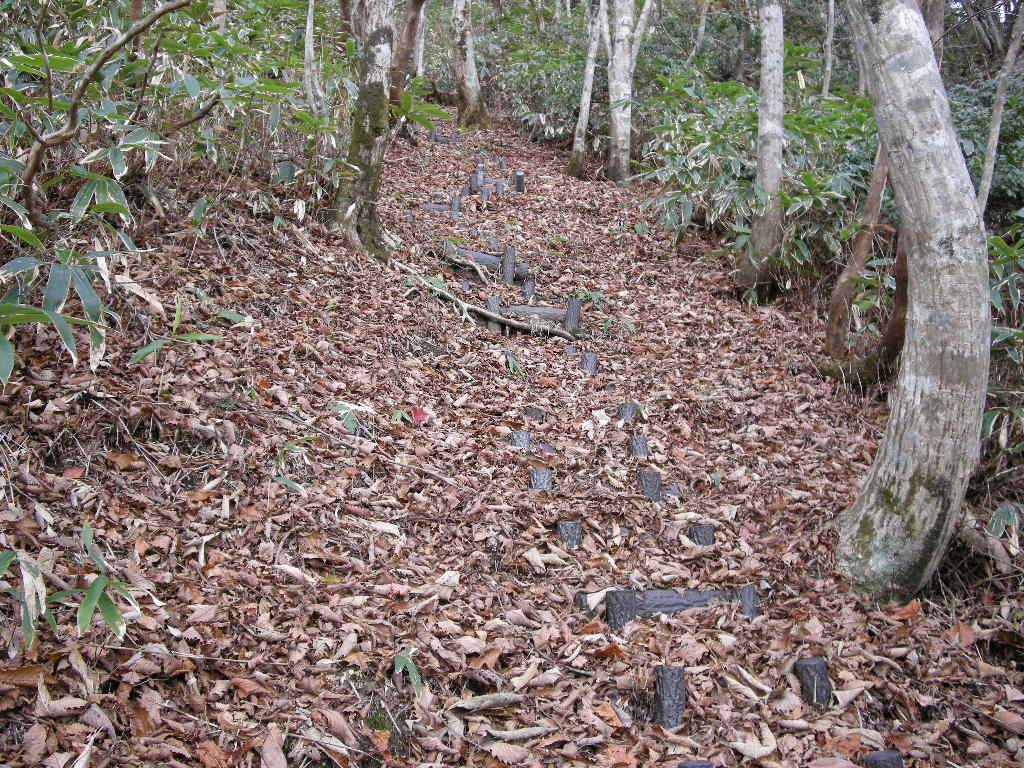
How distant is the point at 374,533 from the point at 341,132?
170 inches

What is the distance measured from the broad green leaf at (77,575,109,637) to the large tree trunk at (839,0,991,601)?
10.8 ft

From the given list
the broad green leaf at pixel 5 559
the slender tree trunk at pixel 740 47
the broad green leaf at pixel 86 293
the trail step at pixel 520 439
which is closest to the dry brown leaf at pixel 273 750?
the broad green leaf at pixel 5 559

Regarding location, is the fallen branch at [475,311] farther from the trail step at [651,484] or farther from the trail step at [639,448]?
the trail step at [651,484]

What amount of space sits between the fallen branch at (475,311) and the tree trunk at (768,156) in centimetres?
198

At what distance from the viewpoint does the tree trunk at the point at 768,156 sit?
6379mm

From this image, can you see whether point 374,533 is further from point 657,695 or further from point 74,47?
point 74,47

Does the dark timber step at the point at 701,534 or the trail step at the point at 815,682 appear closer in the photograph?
the trail step at the point at 815,682

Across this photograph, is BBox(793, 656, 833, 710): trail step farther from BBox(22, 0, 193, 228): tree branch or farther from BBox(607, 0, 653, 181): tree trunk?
BBox(607, 0, 653, 181): tree trunk

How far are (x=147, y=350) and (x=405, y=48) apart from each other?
406 centimetres

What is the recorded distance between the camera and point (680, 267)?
7.60 m

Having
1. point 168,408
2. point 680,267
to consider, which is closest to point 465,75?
point 680,267

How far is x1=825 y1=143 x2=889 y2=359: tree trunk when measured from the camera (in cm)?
533

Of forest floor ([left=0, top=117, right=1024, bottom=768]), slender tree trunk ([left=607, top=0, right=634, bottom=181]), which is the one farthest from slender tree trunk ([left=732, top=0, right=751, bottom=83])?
forest floor ([left=0, top=117, right=1024, bottom=768])

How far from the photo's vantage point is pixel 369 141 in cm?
586
